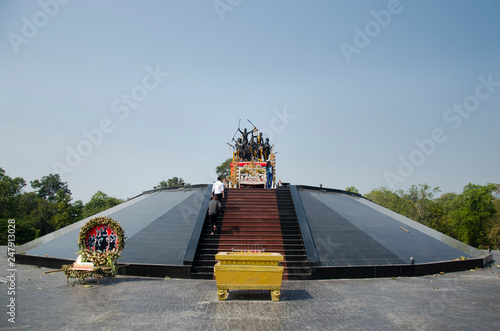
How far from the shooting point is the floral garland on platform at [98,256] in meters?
8.07

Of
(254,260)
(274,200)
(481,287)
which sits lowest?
(481,287)

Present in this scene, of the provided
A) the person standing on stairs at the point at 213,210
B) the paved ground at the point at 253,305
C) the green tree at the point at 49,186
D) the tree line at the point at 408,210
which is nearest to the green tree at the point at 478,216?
the tree line at the point at 408,210

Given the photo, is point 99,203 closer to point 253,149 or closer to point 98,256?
point 253,149

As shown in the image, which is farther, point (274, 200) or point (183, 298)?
point (274, 200)

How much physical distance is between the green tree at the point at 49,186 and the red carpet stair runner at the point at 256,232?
72.6 metres

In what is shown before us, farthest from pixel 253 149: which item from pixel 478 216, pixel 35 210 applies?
pixel 35 210

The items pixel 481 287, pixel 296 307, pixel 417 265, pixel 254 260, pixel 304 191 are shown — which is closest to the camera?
pixel 296 307

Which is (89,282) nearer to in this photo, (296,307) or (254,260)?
(254,260)

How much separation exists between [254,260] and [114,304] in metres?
2.84

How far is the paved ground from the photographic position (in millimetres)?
5211

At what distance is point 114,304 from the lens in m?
6.29

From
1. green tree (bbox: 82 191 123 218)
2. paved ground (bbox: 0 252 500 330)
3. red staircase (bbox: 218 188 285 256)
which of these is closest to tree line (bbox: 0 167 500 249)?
green tree (bbox: 82 191 123 218)

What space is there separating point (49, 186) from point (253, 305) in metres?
81.3

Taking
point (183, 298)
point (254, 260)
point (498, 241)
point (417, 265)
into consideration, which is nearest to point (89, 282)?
point (183, 298)
